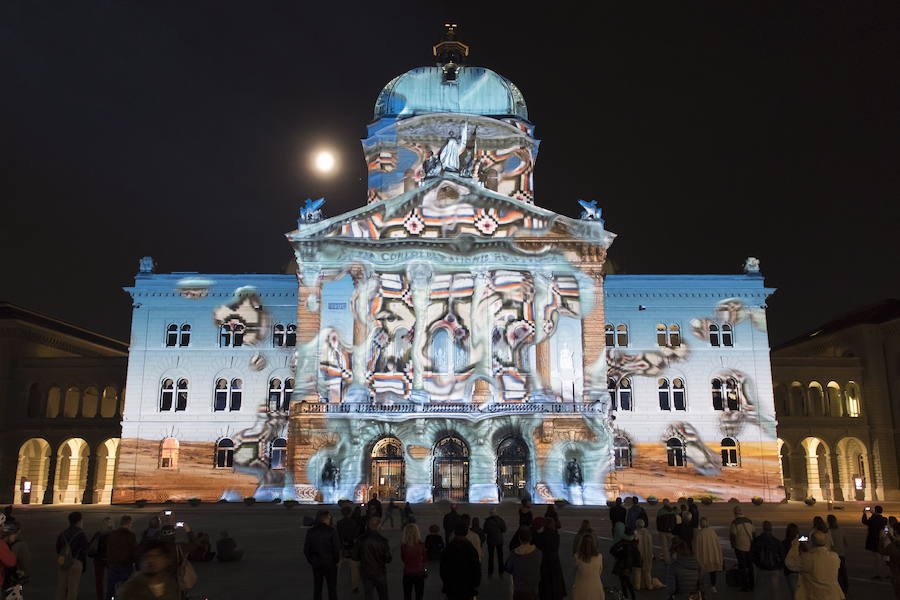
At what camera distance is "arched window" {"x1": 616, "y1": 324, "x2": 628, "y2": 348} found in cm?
5850

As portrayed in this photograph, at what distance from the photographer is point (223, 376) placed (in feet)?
190

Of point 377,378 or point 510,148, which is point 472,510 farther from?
point 510,148

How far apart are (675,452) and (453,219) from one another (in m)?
21.5

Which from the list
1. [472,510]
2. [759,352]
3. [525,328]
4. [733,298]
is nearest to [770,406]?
[759,352]

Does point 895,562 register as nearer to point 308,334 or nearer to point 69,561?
point 69,561

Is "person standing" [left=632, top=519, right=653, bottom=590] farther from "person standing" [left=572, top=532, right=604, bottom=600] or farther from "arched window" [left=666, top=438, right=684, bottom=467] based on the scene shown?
"arched window" [left=666, top=438, right=684, bottom=467]

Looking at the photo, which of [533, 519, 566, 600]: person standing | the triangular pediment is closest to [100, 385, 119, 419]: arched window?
the triangular pediment

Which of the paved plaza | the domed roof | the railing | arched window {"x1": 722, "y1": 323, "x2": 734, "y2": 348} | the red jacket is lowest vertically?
the paved plaza

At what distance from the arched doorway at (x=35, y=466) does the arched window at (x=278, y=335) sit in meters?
18.6

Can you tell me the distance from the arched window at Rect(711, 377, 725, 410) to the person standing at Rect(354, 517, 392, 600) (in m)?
47.0

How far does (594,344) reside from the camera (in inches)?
2018

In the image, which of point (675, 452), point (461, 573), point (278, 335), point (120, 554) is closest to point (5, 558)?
point (120, 554)

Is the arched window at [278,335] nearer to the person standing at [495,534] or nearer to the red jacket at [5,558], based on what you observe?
the person standing at [495,534]

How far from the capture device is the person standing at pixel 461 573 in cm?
1198
